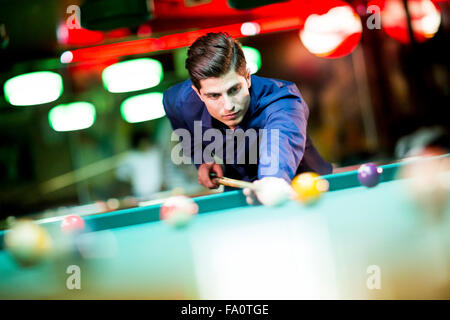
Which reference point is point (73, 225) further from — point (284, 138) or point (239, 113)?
point (284, 138)

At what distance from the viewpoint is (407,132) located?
529cm

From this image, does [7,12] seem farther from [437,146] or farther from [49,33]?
[437,146]

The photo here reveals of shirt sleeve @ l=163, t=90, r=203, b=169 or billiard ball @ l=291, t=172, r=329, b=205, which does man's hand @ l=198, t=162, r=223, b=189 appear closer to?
shirt sleeve @ l=163, t=90, r=203, b=169

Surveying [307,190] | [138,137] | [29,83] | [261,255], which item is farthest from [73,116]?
[261,255]

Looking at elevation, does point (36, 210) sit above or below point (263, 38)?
below

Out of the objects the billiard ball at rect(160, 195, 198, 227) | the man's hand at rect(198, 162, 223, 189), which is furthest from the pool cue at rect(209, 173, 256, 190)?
the billiard ball at rect(160, 195, 198, 227)

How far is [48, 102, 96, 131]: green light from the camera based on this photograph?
531cm

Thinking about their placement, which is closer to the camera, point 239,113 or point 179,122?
point 239,113

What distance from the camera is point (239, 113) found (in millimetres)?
1942

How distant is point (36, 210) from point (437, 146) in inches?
212

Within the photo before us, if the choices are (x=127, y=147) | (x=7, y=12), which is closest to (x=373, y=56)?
(x=127, y=147)

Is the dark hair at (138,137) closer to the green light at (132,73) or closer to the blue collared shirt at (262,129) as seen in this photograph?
the green light at (132,73)

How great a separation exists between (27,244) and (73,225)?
208 millimetres

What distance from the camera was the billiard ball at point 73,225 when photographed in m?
1.86
